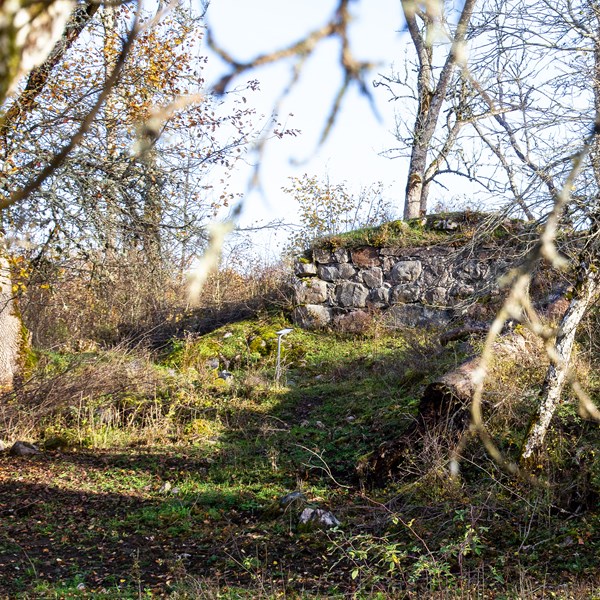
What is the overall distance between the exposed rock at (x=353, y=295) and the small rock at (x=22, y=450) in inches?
230

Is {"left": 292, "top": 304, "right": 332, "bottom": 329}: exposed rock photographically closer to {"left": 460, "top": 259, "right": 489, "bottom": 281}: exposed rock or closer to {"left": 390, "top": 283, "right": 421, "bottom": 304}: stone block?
{"left": 390, "top": 283, "right": 421, "bottom": 304}: stone block

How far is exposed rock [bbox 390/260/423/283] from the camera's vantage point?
11070mm

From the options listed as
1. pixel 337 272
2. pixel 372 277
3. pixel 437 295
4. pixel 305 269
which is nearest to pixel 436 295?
→ pixel 437 295

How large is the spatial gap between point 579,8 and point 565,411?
2.89 meters

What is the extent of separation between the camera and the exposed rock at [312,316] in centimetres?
1112

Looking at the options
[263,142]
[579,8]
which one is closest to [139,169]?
[579,8]

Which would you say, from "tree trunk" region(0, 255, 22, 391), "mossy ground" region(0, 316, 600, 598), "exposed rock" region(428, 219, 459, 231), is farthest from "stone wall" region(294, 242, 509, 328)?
"tree trunk" region(0, 255, 22, 391)

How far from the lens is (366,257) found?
37.4ft

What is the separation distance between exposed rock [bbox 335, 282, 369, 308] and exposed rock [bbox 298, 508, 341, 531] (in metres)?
6.67

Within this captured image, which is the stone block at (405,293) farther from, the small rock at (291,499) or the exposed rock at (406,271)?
the small rock at (291,499)

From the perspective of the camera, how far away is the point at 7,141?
644 centimetres

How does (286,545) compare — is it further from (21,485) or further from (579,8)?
(579,8)

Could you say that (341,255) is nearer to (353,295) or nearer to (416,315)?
(353,295)

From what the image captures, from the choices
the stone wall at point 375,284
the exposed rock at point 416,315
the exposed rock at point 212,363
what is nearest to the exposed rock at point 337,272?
the stone wall at point 375,284
